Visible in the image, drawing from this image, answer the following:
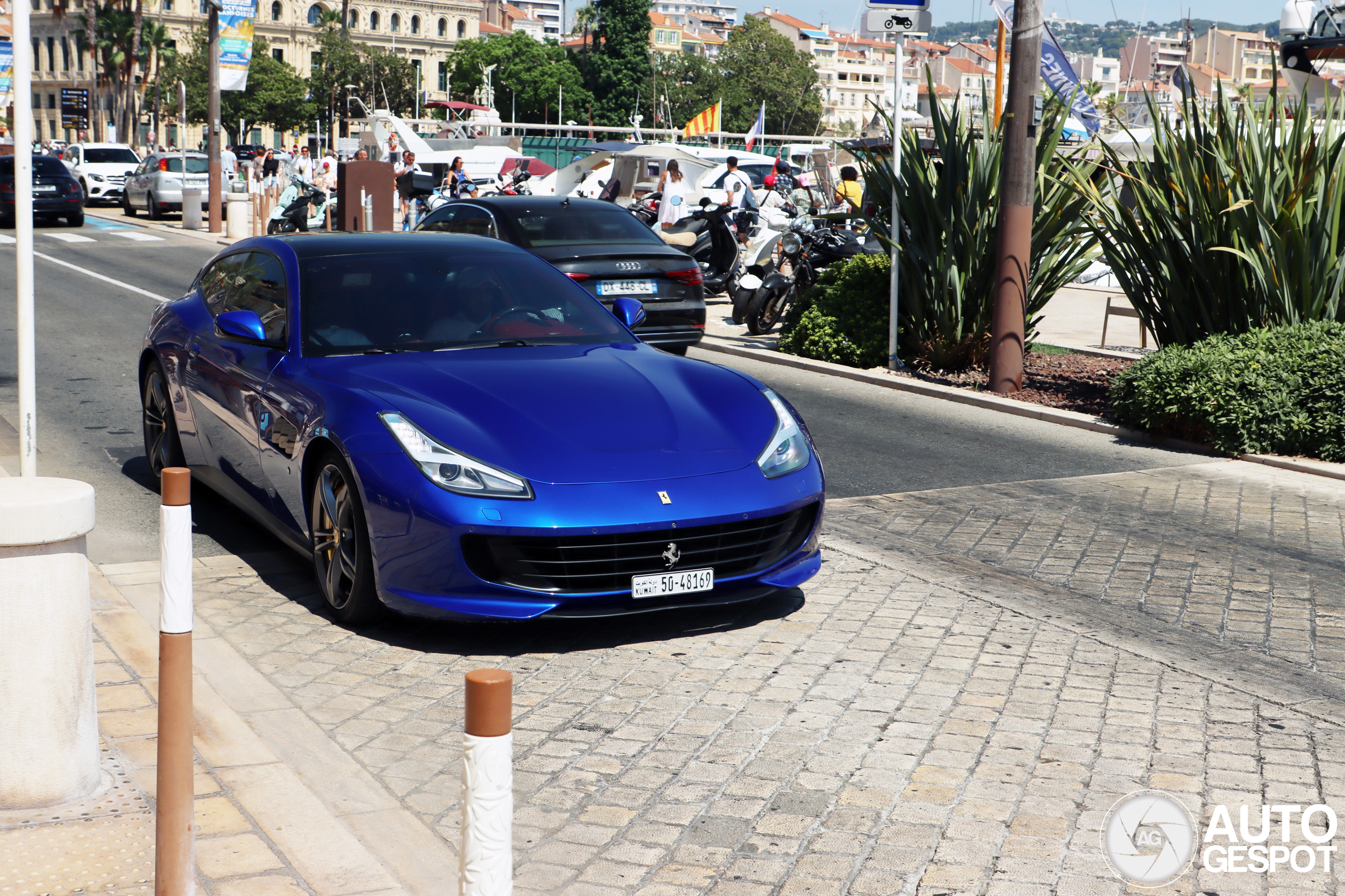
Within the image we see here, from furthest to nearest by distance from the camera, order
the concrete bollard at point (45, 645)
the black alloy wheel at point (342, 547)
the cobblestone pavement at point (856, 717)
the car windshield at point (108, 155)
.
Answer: the car windshield at point (108, 155) → the black alloy wheel at point (342, 547) → the cobblestone pavement at point (856, 717) → the concrete bollard at point (45, 645)

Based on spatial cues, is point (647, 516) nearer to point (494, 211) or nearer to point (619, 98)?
point (494, 211)

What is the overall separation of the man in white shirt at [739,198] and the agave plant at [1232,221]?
32.1 ft

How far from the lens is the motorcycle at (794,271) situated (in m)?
16.1

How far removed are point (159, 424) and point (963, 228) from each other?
23.5ft

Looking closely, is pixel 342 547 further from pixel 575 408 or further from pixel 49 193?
pixel 49 193

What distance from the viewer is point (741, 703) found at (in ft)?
15.6

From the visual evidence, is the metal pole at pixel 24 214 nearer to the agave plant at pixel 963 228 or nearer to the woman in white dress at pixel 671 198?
the agave plant at pixel 963 228

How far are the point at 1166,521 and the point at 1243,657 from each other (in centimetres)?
241

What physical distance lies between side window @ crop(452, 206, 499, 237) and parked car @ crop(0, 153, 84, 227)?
69.5 feet

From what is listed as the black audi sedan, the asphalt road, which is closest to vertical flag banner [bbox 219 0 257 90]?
the asphalt road

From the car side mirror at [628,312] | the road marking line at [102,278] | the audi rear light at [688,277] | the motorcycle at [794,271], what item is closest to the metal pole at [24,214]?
the car side mirror at [628,312]

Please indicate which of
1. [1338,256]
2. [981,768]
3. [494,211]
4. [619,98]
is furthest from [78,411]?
[619,98]

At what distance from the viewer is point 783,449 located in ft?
18.5

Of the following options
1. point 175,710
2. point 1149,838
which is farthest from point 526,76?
point 175,710
